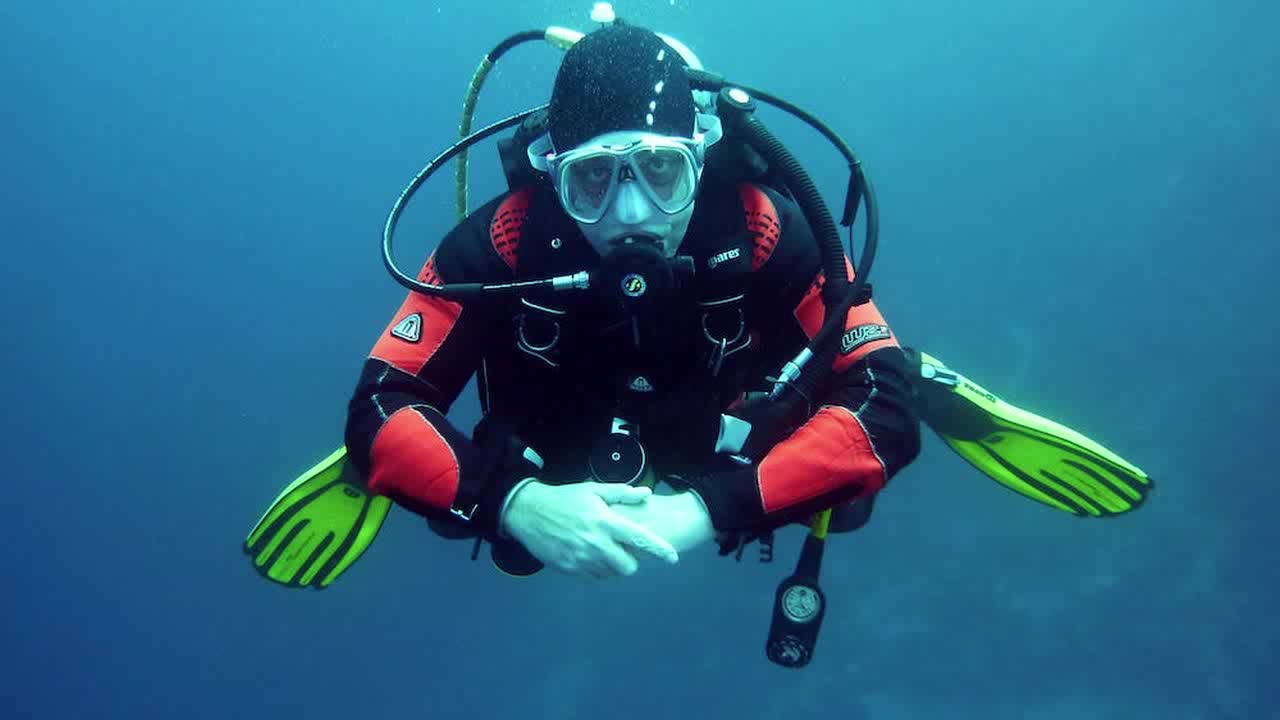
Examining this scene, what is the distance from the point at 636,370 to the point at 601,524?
31.9 inches

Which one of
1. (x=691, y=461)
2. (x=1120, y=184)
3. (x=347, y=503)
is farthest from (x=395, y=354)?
(x=1120, y=184)

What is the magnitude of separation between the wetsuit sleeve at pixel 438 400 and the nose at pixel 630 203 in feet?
1.73

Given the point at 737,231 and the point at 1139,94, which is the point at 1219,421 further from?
the point at 737,231

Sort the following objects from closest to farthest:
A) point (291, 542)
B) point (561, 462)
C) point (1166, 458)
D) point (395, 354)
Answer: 1. point (395, 354)
2. point (561, 462)
3. point (291, 542)
4. point (1166, 458)

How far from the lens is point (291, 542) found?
12.2 ft

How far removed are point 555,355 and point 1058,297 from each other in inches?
509

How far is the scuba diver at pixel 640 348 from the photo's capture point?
2.24 meters

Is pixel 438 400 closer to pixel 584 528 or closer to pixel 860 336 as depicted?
pixel 584 528

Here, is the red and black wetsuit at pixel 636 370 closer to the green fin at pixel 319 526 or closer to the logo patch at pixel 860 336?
the logo patch at pixel 860 336

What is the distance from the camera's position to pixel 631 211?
2266 millimetres

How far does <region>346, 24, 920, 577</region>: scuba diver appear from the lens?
2.24 meters

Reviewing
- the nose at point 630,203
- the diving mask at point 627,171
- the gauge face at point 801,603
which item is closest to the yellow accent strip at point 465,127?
the diving mask at point 627,171

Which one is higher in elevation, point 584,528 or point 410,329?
point 410,329

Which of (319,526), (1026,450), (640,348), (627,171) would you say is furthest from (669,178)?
(319,526)
